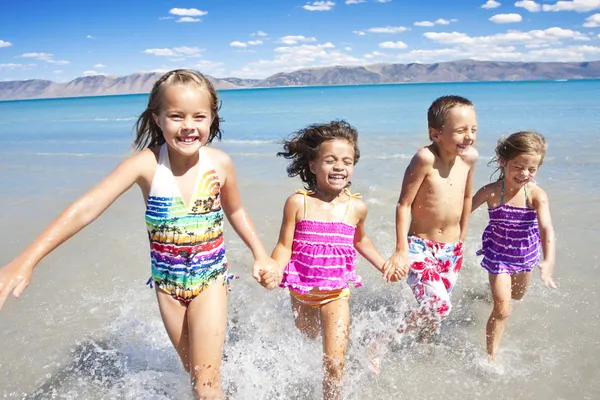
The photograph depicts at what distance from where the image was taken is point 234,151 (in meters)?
13.1

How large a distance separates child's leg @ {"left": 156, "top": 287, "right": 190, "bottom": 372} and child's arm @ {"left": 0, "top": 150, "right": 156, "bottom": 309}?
0.59 metres

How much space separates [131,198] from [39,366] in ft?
14.1

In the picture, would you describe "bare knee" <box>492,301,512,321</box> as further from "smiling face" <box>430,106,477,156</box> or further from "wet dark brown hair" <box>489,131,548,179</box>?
"smiling face" <box>430,106,477,156</box>

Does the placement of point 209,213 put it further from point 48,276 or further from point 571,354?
point 48,276

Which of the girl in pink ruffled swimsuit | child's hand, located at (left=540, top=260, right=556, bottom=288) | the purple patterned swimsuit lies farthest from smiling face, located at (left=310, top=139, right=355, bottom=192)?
child's hand, located at (left=540, top=260, right=556, bottom=288)

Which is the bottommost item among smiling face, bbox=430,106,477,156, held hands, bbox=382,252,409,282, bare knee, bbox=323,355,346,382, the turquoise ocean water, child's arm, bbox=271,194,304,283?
the turquoise ocean water

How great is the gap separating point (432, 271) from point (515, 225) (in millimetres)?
655

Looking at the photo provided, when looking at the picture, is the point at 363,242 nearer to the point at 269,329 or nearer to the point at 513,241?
the point at 513,241

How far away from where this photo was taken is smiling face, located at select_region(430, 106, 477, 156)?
127 inches

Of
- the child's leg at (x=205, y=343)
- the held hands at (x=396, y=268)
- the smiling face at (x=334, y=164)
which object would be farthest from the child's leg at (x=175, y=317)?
the held hands at (x=396, y=268)

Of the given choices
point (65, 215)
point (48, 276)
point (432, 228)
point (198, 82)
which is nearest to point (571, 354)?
point (432, 228)

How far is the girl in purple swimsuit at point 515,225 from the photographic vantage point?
333cm

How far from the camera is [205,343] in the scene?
102 inches

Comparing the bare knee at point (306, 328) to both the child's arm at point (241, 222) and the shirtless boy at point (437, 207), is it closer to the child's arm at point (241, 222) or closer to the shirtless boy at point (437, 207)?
the child's arm at point (241, 222)
